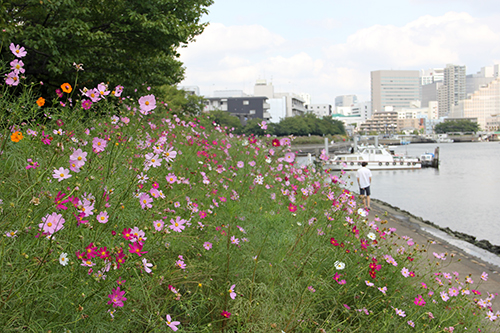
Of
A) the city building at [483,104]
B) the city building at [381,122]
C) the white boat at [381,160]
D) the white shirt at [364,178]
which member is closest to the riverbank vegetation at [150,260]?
the white shirt at [364,178]

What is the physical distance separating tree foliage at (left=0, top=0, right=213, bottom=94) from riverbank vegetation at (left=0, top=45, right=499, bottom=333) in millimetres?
4610

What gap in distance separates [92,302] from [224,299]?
968 mm

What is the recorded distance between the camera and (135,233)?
1.76 meters

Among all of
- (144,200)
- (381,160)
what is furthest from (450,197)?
(144,200)

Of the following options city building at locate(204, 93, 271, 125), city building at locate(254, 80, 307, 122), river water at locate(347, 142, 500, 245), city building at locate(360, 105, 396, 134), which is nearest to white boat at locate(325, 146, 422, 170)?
river water at locate(347, 142, 500, 245)

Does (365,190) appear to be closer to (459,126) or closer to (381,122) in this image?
(459,126)

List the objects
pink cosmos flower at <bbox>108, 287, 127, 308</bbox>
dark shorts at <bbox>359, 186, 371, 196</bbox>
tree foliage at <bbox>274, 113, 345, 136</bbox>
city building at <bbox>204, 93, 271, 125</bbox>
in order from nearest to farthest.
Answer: pink cosmos flower at <bbox>108, 287, 127, 308</bbox> < dark shorts at <bbox>359, 186, 371, 196</bbox> < tree foliage at <bbox>274, 113, 345, 136</bbox> < city building at <bbox>204, 93, 271, 125</bbox>

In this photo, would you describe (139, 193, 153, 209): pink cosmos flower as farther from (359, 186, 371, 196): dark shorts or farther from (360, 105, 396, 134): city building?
(360, 105, 396, 134): city building

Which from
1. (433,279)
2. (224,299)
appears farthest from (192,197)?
(433,279)

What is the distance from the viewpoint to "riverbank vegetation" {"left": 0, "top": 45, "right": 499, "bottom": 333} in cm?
163

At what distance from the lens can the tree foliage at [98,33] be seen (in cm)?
728

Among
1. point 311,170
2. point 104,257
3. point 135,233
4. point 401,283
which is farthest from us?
point 311,170

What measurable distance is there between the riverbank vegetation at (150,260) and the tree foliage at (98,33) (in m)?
4.61

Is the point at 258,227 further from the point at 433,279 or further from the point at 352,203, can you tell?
the point at 433,279
